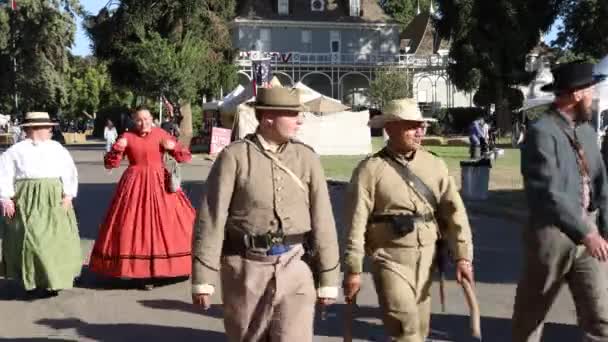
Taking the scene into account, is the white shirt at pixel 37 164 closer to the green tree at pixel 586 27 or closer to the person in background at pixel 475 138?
the person in background at pixel 475 138

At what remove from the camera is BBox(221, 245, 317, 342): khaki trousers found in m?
4.62

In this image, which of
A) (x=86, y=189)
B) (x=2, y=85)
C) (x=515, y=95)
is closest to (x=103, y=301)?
(x=86, y=189)

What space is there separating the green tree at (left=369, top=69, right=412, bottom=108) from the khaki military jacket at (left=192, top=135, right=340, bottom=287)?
177 feet

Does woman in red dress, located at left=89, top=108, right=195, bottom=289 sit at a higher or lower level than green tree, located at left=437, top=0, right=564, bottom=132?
lower

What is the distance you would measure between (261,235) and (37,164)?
4767 millimetres

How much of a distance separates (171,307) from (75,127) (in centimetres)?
7600

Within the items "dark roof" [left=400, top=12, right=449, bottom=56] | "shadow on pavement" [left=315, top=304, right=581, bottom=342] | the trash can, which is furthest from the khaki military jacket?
"dark roof" [left=400, top=12, right=449, bottom=56]

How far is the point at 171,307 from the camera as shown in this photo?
331 inches

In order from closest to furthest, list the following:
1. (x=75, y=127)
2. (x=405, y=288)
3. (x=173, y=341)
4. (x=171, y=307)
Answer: (x=405, y=288) → (x=173, y=341) → (x=171, y=307) → (x=75, y=127)

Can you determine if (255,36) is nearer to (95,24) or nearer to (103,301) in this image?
(95,24)

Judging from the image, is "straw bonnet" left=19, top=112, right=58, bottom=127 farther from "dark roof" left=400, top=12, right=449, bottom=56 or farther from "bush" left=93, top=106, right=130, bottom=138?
"dark roof" left=400, top=12, right=449, bottom=56

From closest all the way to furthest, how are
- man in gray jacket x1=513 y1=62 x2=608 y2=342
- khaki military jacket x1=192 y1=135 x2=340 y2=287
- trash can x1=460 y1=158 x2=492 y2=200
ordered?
1. khaki military jacket x1=192 y1=135 x2=340 y2=287
2. man in gray jacket x1=513 y1=62 x2=608 y2=342
3. trash can x1=460 y1=158 x2=492 y2=200

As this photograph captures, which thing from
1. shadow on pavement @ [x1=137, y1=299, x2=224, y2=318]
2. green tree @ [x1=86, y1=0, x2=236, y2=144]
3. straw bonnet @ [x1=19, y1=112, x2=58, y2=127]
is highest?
green tree @ [x1=86, y1=0, x2=236, y2=144]

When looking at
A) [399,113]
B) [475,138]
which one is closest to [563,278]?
[399,113]
